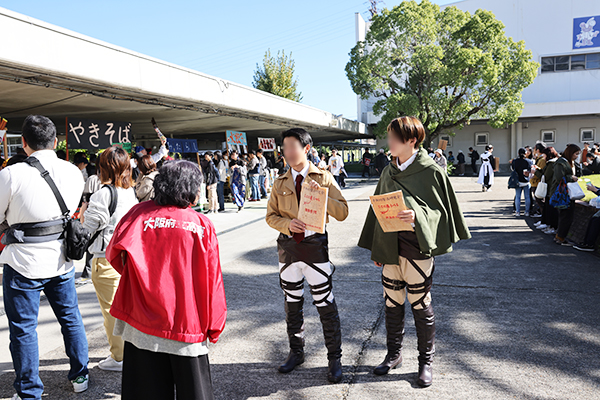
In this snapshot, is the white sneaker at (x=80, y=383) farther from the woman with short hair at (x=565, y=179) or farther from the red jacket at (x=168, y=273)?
the woman with short hair at (x=565, y=179)

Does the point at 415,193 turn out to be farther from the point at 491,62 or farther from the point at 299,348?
the point at 491,62

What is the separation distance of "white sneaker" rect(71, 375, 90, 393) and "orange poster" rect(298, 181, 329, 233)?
193 centimetres

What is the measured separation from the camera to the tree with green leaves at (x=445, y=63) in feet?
72.5

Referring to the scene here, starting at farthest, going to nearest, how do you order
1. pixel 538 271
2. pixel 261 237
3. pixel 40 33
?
pixel 261 237
pixel 40 33
pixel 538 271

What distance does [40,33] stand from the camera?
682 cm

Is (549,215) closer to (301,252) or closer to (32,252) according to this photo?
(301,252)

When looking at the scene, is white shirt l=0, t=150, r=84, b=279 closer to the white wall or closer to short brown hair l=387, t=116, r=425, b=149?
short brown hair l=387, t=116, r=425, b=149

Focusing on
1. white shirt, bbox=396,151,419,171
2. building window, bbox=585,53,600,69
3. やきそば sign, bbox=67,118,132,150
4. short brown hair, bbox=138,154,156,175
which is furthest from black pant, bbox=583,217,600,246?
building window, bbox=585,53,600,69

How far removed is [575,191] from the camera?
7.48 m

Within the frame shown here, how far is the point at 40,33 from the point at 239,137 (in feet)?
38.4

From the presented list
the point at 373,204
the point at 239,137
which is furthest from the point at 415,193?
the point at 239,137

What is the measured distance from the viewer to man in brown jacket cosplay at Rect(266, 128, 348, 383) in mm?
3047

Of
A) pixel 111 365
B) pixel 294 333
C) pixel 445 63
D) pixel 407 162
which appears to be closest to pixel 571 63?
pixel 445 63

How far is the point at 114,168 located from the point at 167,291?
1.64m
